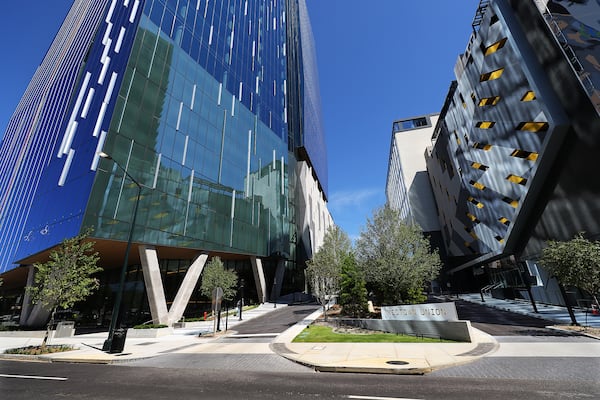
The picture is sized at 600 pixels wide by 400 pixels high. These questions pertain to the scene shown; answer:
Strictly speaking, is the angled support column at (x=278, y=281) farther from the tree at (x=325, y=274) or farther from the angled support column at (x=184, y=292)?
the tree at (x=325, y=274)

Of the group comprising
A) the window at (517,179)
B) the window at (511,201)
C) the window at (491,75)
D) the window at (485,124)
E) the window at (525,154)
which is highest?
the window at (491,75)

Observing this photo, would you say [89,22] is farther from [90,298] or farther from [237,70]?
[90,298]

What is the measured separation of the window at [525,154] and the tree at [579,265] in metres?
11.3

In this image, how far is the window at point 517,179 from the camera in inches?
1021

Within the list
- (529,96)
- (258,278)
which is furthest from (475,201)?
(258,278)

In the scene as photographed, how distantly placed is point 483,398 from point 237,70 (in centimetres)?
4624

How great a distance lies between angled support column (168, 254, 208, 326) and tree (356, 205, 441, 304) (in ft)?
56.6

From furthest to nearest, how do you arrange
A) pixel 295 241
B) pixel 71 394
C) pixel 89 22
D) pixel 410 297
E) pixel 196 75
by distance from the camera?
pixel 295 241 < pixel 89 22 < pixel 196 75 < pixel 410 297 < pixel 71 394

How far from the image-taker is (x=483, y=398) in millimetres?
5988

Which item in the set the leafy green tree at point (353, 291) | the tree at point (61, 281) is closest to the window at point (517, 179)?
the leafy green tree at point (353, 291)

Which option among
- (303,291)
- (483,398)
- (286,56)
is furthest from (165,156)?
(286,56)

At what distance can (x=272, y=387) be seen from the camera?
24.9 feet

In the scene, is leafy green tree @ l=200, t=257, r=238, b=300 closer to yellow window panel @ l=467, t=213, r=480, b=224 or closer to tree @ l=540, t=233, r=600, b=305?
tree @ l=540, t=233, r=600, b=305

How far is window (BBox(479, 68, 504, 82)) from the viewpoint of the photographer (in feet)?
84.3
